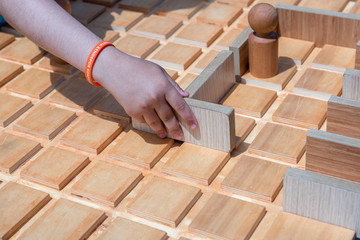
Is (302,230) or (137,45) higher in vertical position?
(137,45)

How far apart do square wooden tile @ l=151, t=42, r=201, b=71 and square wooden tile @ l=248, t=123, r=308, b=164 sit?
329 millimetres

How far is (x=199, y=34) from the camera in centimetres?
158

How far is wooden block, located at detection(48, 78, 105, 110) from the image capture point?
1373mm

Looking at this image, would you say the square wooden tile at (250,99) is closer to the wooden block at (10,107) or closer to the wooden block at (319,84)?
the wooden block at (319,84)

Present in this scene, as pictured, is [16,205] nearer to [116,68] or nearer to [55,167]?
[55,167]

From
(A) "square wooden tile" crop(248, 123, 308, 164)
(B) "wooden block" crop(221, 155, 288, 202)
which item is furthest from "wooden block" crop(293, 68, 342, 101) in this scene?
(B) "wooden block" crop(221, 155, 288, 202)

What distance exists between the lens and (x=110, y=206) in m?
1.08

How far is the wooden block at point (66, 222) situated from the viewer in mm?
1023

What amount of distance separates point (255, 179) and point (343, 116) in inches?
8.6

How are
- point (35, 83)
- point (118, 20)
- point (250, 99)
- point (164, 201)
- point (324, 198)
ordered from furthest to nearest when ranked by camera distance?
point (118, 20) < point (35, 83) < point (250, 99) < point (164, 201) < point (324, 198)

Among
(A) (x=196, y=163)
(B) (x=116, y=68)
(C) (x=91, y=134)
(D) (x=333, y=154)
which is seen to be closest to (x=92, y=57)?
(B) (x=116, y=68)

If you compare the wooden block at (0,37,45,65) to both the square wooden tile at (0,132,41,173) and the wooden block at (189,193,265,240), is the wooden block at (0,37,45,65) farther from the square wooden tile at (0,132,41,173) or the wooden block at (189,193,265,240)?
the wooden block at (189,193,265,240)

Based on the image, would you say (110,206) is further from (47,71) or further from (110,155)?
(47,71)

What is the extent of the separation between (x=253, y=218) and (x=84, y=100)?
55cm
